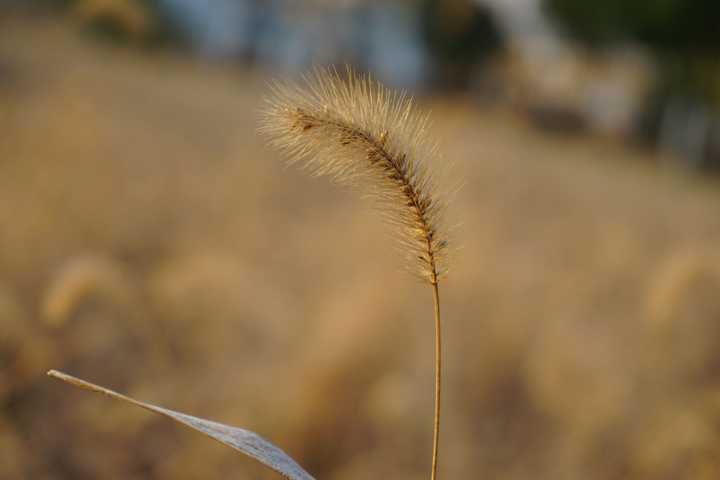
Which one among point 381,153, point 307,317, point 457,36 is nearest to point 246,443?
point 381,153

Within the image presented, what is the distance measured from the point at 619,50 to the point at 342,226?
41.2ft

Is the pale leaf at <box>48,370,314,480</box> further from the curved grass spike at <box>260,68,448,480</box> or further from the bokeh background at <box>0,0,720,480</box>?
the bokeh background at <box>0,0,720,480</box>

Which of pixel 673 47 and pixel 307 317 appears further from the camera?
pixel 673 47

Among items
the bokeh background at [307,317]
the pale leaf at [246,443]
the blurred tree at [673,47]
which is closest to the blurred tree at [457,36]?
the blurred tree at [673,47]

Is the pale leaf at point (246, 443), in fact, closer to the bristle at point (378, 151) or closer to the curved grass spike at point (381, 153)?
the curved grass spike at point (381, 153)

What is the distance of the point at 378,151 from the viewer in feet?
2.78

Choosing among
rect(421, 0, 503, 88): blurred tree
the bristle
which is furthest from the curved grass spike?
rect(421, 0, 503, 88): blurred tree

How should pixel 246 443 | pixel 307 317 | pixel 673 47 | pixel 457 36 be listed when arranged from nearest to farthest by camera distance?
pixel 246 443 → pixel 307 317 → pixel 673 47 → pixel 457 36

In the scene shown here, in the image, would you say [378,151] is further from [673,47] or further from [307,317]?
[673,47]

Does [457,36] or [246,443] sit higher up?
[457,36]

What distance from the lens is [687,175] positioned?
1097 cm

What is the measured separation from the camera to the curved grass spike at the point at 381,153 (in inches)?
33.4

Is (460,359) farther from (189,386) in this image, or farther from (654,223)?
(654,223)

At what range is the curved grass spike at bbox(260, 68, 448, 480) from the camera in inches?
33.4
